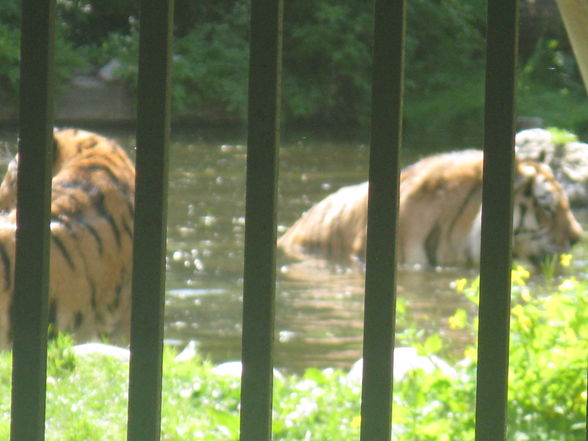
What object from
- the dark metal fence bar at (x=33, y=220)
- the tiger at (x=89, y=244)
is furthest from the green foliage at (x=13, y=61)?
the dark metal fence bar at (x=33, y=220)

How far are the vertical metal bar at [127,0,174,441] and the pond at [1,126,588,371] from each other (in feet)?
5.10

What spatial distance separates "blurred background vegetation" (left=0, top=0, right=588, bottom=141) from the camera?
65.9 feet

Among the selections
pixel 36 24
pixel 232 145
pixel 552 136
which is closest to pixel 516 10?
pixel 36 24

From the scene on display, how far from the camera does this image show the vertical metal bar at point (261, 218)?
6.07 ft

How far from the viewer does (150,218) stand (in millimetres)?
1904

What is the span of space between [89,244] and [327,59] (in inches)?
700

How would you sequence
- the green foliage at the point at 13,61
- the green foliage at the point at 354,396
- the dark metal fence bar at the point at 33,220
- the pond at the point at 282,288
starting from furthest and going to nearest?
the green foliage at the point at 13,61 < the pond at the point at 282,288 < the green foliage at the point at 354,396 < the dark metal fence bar at the point at 33,220

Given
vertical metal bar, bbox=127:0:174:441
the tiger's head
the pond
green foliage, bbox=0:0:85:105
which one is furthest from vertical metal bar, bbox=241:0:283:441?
green foliage, bbox=0:0:85:105

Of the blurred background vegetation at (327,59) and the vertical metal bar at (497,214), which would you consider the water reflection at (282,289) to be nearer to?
the vertical metal bar at (497,214)

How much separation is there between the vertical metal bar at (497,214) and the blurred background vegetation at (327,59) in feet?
55.6

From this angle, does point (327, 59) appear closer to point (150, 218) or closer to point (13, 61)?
point (13, 61)

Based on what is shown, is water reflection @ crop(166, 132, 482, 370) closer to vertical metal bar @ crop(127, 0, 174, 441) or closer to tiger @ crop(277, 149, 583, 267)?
tiger @ crop(277, 149, 583, 267)

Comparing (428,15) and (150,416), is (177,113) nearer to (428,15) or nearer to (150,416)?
(428,15)

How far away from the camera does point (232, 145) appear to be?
16.0 metres
